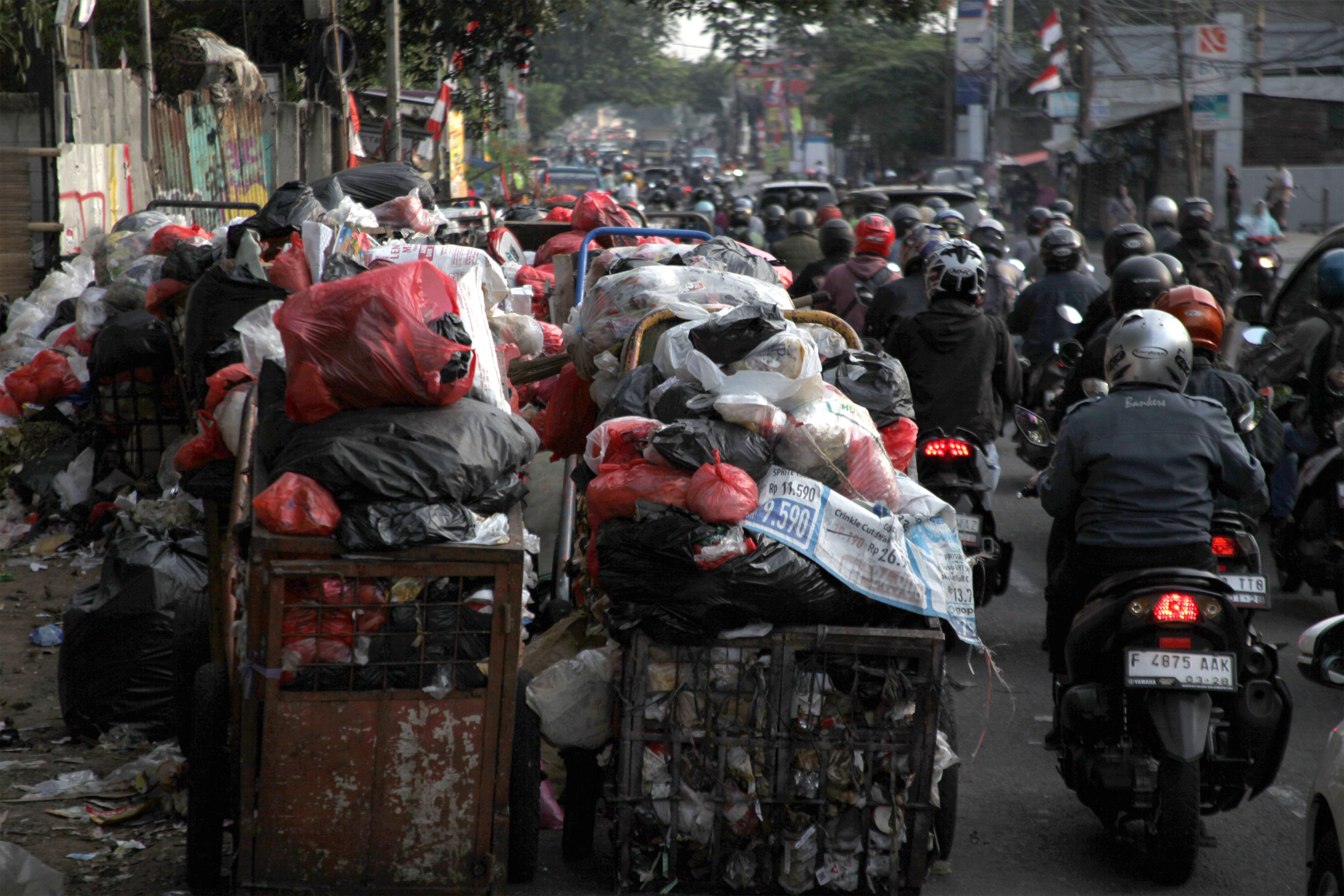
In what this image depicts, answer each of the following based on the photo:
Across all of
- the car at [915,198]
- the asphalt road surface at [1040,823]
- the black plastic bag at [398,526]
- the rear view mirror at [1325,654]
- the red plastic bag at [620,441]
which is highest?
the car at [915,198]

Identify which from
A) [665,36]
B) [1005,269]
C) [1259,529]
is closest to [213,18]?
[1005,269]

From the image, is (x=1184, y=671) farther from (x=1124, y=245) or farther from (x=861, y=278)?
(x=1124, y=245)

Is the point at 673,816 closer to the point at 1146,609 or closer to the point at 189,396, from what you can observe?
the point at 1146,609

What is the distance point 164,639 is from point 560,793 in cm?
159

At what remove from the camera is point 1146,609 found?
145 inches

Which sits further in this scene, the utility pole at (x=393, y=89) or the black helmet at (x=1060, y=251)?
the utility pole at (x=393, y=89)

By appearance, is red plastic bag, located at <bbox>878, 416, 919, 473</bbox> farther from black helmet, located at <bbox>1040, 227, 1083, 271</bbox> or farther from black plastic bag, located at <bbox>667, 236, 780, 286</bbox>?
black helmet, located at <bbox>1040, 227, 1083, 271</bbox>

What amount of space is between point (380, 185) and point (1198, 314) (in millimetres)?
5248

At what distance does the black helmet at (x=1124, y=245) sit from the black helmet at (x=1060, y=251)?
20 cm

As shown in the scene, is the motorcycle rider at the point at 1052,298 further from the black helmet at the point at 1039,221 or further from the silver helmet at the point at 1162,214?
the black helmet at the point at 1039,221

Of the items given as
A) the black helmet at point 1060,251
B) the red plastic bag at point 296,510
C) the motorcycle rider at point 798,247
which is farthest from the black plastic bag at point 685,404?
the motorcycle rider at point 798,247

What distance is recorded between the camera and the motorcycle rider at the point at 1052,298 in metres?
8.65

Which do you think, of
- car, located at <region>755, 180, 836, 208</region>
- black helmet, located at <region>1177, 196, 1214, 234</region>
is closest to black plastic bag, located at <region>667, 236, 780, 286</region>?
black helmet, located at <region>1177, 196, 1214, 234</region>

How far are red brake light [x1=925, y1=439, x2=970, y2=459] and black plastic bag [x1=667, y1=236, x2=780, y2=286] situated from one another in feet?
3.27
